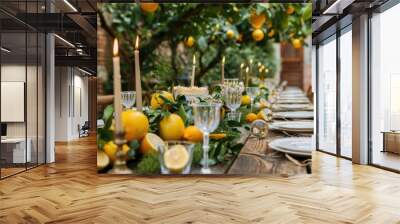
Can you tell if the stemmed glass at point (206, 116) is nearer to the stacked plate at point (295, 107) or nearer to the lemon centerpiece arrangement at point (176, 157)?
the lemon centerpiece arrangement at point (176, 157)

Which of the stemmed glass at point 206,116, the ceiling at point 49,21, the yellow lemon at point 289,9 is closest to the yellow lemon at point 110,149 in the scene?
the stemmed glass at point 206,116

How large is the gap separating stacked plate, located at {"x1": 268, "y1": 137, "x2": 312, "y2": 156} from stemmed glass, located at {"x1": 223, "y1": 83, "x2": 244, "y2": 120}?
0.43 metres

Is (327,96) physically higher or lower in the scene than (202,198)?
higher

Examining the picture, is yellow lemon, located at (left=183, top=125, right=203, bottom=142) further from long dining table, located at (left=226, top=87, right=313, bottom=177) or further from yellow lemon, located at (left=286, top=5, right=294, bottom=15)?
yellow lemon, located at (left=286, top=5, right=294, bottom=15)

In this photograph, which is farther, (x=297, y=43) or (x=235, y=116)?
(x=297, y=43)

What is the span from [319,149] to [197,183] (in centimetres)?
366

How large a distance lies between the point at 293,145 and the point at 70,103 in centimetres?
756

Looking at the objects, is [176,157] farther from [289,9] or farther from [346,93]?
[346,93]

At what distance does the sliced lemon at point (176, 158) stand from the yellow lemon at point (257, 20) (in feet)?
4.58

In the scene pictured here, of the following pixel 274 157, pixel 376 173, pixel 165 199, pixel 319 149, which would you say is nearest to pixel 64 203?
pixel 165 199

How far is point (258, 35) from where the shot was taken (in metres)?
4.13

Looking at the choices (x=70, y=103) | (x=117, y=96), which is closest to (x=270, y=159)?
(x=117, y=96)

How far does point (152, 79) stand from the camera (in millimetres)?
4129

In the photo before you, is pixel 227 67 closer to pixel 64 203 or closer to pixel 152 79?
pixel 152 79
